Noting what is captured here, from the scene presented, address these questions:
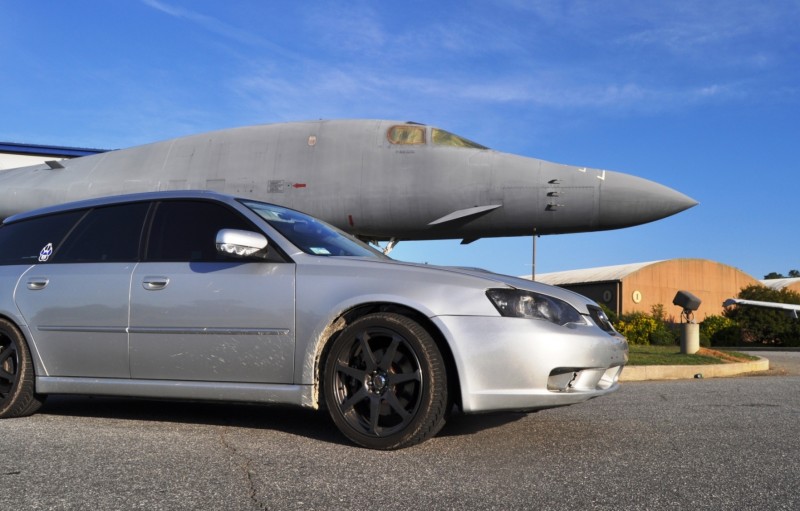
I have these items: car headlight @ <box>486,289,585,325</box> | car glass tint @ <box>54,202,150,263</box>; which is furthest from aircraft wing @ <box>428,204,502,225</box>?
car headlight @ <box>486,289,585,325</box>

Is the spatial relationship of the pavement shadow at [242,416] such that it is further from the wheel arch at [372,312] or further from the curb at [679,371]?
the curb at [679,371]

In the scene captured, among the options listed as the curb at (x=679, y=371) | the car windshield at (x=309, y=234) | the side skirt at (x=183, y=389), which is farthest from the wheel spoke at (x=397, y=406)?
the curb at (x=679, y=371)

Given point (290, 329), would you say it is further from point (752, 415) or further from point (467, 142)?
point (467, 142)

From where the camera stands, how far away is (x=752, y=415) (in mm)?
5488

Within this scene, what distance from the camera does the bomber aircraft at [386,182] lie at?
1080 cm

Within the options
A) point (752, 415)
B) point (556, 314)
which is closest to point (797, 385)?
point (752, 415)

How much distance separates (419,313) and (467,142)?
8024 millimetres

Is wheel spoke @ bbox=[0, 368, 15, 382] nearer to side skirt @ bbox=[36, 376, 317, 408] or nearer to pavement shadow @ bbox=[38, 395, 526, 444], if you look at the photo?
side skirt @ bbox=[36, 376, 317, 408]

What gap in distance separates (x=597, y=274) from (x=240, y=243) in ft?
175

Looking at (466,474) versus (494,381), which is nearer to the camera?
(466,474)

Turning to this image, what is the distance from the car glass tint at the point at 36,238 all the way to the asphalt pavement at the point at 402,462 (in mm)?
1171

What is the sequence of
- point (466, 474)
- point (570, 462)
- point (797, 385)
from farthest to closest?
1. point (797, 385)
2. point (570, 462)
3. point (466, 474)

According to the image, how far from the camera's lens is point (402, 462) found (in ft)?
12.1

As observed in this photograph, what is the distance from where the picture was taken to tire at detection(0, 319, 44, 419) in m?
5.12
